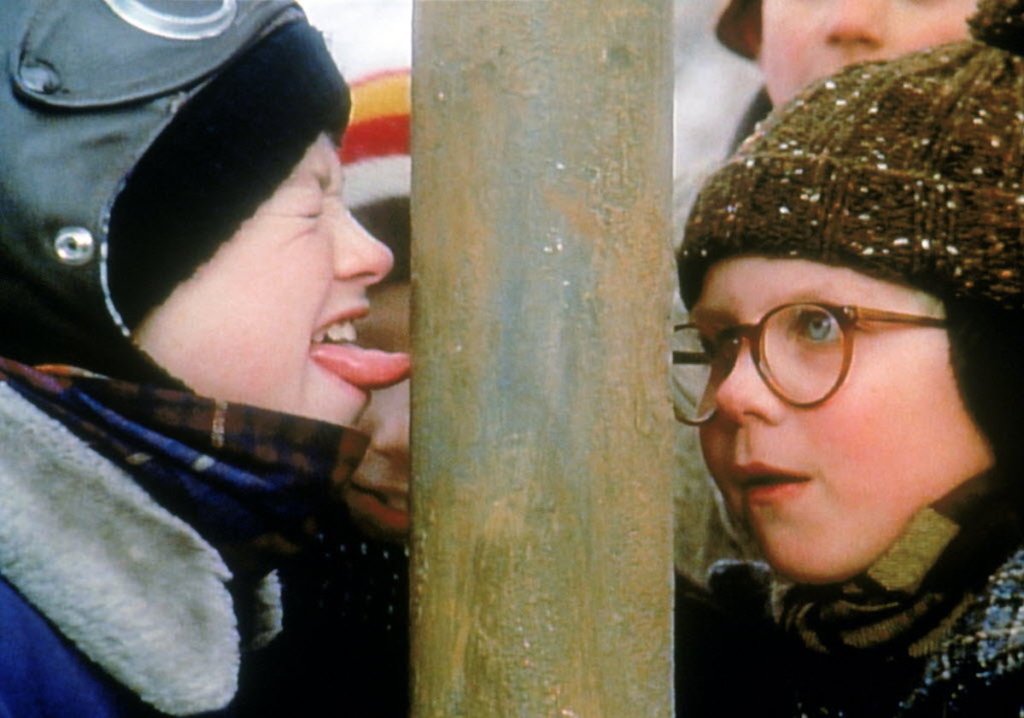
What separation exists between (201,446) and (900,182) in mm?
967

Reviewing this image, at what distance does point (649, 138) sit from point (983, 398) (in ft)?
2.33

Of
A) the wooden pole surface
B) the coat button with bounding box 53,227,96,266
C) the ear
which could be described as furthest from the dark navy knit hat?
the ear

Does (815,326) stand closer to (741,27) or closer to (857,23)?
(857,23)

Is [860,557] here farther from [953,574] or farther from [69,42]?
[69,42]

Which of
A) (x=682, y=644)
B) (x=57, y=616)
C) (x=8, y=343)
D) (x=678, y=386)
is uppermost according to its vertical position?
(x=8, y=343)

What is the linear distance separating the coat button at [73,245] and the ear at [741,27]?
150 centimetres

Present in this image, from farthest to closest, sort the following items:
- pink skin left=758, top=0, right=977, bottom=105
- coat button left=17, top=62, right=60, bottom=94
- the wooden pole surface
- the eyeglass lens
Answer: pink skin left=758, top=0, right=977, bottom=105
the eyeglass lens
coat button left=17, top=62, right=60, bottom=94
the wooden pole surface

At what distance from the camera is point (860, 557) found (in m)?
1.70

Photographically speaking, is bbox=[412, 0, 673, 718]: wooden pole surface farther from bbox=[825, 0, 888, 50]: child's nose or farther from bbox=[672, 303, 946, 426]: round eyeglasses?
bbox=[825, 0, 888, 50]: child's nose

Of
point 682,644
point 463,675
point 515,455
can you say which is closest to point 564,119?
point 515,455

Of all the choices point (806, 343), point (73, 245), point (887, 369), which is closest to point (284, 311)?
point (73, 245)

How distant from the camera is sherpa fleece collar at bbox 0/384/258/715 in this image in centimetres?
150

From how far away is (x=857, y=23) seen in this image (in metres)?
2.18

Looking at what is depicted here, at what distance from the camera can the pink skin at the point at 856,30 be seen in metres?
2.15
